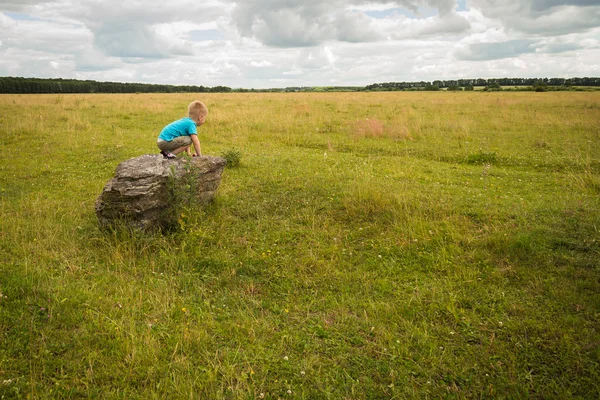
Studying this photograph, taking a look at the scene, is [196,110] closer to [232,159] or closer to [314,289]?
[232,159]

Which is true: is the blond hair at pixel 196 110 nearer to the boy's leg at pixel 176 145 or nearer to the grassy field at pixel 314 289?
the boy's leg at pixel 176 145

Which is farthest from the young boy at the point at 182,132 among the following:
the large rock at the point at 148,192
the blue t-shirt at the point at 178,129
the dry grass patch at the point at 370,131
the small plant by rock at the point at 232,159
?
the dry grass patch at the point at 370,131

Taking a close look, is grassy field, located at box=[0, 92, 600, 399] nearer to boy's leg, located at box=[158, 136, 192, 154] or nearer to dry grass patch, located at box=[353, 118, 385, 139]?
boy's leg, located at box=[158, 136, 192, 154]

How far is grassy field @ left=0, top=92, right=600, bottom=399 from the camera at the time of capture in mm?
3717

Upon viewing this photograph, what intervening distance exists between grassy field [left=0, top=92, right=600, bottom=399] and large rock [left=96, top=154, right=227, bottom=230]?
0.32 meters

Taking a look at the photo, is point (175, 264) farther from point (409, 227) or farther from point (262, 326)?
point (409, 227)

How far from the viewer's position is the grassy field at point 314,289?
12.2ft

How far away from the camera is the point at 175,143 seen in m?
8.24

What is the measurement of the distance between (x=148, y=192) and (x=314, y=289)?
3414mm

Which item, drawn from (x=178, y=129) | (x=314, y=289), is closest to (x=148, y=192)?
(x=178, y=129)

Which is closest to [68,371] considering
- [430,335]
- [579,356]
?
[430,335]

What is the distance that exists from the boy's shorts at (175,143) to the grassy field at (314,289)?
4.79 feet

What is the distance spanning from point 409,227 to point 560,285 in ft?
7.99

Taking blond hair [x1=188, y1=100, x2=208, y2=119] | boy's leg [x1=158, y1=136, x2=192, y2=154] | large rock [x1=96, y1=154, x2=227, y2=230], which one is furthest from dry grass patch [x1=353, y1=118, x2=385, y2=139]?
large rock [x1=96, y1=154, x2=227, y2=230]
